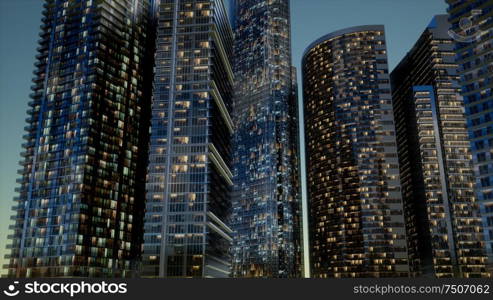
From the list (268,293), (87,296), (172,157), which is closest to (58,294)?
(87,296)

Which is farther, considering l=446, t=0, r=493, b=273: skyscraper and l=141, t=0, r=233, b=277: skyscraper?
l=141, t=0, r=233, b=277: skyscraper

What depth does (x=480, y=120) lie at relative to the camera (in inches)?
5669

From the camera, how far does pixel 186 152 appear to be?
173875mm

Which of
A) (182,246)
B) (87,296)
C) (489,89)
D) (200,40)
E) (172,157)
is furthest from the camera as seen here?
(200,40)

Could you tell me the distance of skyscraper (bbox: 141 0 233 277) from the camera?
160250 millimetres

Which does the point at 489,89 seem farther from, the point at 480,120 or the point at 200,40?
the point at 200,40

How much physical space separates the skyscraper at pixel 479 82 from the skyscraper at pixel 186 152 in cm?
9021

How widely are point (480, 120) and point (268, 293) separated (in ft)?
470
